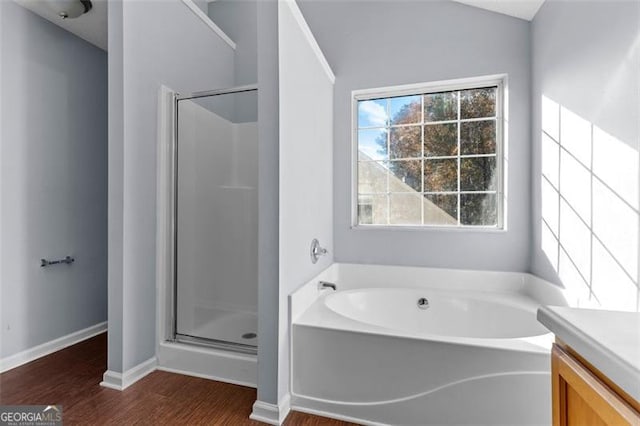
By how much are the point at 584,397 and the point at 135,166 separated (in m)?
2.28

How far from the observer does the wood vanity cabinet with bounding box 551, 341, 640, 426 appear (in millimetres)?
516

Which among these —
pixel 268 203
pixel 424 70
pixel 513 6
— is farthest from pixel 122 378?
pixel 513 6

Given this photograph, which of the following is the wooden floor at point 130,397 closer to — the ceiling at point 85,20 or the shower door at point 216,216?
the shower door at point 216,216

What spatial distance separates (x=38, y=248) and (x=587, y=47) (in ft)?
11.6

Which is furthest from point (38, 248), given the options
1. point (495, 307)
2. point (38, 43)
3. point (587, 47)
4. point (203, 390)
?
point (587, 47)

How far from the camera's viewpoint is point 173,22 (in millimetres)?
2432

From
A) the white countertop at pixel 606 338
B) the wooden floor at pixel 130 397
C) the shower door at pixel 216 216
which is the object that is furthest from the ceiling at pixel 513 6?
the wooden floor at pixel 130 397

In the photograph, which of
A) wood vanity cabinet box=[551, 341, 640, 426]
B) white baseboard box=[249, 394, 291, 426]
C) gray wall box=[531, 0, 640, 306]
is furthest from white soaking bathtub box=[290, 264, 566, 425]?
wood vanity cabinet box=[551, 341, 640, 426]

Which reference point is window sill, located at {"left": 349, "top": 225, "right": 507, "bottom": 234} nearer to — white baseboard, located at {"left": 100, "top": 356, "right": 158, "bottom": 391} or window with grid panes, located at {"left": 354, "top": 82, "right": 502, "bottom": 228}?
window with grid panes, located at {"left": 354, "top": 82, "right": 502, "bottom": 228}

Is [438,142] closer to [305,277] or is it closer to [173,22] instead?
[305,277]

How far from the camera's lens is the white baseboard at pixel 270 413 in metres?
1.63

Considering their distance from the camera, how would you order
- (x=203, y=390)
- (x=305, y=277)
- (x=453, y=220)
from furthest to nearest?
(x=453, y=220), (x=305, y=277), (x=203, y=390)

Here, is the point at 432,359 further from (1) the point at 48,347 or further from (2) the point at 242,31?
(2) the point at 242,31

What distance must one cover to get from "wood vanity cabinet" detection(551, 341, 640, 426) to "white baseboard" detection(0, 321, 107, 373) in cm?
295
